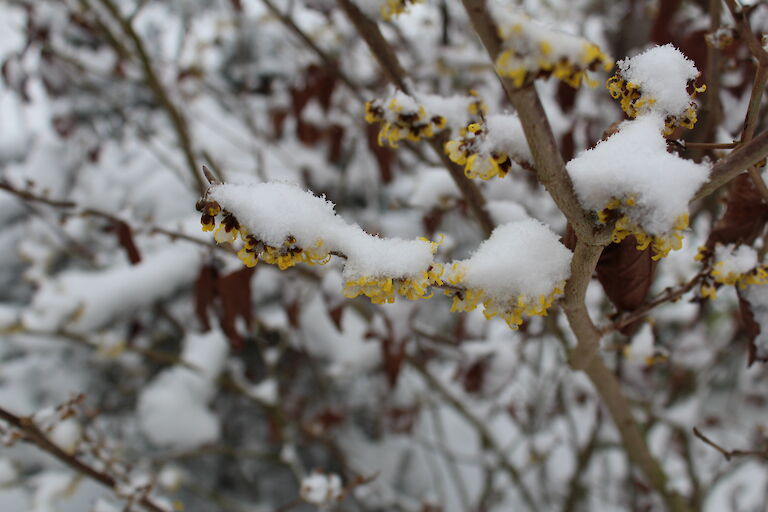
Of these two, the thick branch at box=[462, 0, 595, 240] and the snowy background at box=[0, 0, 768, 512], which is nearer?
the thick branch at box=[462, 0, 595, 240]

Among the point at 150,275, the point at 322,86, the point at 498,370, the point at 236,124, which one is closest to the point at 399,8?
the point at 322,86

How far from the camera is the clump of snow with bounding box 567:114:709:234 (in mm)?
442

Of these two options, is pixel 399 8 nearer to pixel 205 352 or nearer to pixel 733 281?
pixel 733 281

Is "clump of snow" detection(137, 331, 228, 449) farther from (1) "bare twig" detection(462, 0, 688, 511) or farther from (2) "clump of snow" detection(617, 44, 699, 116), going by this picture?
(2) "clump of snow" detection(617, 44, 699, 116)

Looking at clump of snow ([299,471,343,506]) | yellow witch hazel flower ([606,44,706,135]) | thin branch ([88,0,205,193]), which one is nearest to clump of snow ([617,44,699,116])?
yellow witch hazel flower ([606,44,706,135])

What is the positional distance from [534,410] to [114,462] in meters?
1.64

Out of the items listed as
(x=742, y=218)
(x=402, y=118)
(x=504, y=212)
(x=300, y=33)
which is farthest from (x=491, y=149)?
(x=300, y=33)

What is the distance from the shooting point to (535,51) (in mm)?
362

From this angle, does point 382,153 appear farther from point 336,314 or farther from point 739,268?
point 739,268

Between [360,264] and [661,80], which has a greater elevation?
[661,80]

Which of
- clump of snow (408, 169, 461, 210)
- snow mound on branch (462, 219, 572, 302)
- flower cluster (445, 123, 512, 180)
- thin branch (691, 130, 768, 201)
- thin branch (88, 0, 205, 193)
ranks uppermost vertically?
thin branch (88, 0, 205, 193)

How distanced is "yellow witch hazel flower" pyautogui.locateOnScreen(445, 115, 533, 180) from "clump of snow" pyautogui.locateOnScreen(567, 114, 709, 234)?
0.17ft

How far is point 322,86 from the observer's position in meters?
1.44

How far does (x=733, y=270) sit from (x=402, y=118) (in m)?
0.46
